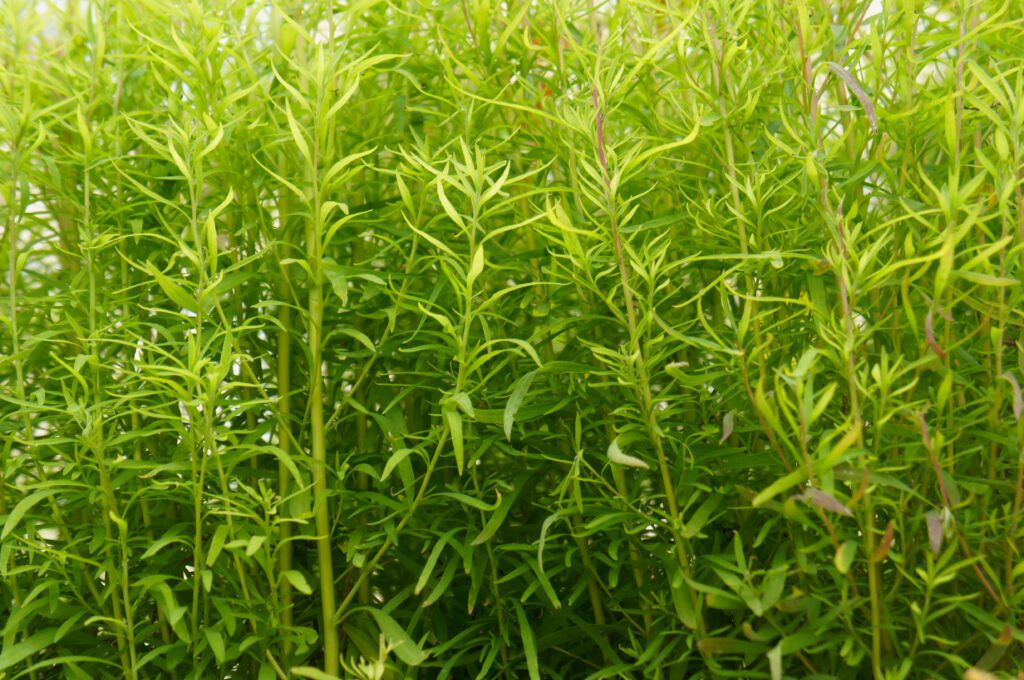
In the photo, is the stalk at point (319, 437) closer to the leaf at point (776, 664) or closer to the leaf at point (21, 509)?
the leaf at point (21, 509)

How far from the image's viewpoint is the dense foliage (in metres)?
0.76

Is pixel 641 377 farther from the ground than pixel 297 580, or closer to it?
farther from the ground

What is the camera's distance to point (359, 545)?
2.78 feet

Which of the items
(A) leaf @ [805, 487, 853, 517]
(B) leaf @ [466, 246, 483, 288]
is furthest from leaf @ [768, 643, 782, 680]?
(B) leaf @ [466, 246, 483, 288]

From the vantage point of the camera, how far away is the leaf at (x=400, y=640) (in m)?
0.82

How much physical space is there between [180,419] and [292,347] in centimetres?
20

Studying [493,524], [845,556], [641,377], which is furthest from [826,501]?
[493,524]

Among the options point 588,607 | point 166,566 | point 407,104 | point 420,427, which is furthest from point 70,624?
point 407,104

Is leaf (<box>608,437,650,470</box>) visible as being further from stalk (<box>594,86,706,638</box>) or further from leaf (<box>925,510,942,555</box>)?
leaf (<box>925,510,942,555</box>)

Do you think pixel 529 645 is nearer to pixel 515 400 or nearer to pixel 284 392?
pixel 515 400

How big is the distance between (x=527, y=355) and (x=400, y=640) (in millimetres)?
282

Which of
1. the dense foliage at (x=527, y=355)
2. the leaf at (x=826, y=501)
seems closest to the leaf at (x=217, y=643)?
the dense foliage at (x=527, y=355)

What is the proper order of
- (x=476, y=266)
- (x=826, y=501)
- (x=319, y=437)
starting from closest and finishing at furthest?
(x=826, y=501) < (x=476, y=266) < (x=319, y=437)

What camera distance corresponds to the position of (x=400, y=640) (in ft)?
2.66
